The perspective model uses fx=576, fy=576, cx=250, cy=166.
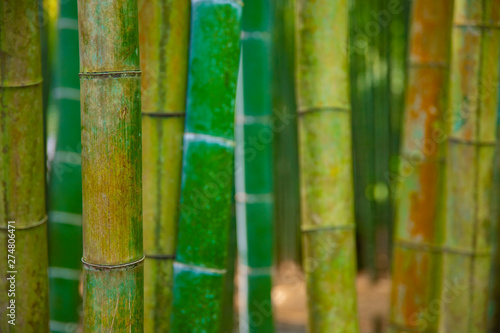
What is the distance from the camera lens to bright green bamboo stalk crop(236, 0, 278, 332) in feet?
7.00

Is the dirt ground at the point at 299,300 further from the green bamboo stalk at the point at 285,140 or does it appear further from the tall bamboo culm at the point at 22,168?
the tall bamboo culm at the point at 22,168

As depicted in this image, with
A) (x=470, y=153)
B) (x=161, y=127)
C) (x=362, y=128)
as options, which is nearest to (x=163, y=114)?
(x=161, y=127)

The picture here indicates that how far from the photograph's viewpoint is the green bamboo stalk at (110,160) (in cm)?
88

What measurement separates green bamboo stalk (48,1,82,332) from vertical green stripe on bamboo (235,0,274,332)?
23.5 inches

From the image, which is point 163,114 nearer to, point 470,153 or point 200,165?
point 200,165

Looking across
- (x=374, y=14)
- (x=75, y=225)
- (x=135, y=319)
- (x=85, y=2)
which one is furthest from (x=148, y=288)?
(x=374, y=14)

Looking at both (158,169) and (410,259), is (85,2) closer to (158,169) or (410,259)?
(158,169)

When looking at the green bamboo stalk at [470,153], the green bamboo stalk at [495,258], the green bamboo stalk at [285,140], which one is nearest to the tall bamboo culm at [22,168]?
the green bamboo stalk at [470,153]

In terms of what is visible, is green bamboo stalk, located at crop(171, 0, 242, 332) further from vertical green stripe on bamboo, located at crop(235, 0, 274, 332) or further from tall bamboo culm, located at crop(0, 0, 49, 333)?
vertical green stripe on bamboo, located at crop(235, 0, 274, 332)

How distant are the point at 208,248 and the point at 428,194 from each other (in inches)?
30.9

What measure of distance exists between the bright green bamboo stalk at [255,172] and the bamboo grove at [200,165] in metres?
0.01

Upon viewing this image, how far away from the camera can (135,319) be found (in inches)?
37.9

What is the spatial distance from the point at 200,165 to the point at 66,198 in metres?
0.96

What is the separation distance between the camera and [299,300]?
4.15 metres
